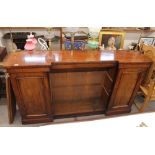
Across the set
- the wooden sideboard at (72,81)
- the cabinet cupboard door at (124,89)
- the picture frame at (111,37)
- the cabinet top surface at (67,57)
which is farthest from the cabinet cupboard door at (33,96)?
the picture frame at (111,37)

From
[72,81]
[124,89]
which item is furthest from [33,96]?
[124,89]

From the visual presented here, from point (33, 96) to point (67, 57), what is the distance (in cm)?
54

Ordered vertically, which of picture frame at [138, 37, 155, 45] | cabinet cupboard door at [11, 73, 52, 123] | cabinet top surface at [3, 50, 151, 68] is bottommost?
cabinet cupboard door at [11, 73, 52, 123]

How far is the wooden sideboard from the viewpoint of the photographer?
1.46m

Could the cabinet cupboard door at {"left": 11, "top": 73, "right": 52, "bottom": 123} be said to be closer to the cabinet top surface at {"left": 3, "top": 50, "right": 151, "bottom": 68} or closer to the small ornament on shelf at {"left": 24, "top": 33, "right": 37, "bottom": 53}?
the cabinet top surface at {"left": 3, "top": 50, "right": 151, "bottom": 68}

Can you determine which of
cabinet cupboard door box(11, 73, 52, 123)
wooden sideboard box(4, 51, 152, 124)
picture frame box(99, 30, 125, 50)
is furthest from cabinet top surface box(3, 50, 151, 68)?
picture frame box(99, 30, 125, 50)

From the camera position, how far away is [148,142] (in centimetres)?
28

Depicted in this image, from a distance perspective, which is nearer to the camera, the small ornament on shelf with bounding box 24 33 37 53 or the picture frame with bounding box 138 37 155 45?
the small ornament on shelf with bounding box 24 33 37 53

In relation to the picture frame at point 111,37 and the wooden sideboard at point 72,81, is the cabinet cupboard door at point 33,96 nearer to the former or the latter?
the wooden sideboard at point 72,81

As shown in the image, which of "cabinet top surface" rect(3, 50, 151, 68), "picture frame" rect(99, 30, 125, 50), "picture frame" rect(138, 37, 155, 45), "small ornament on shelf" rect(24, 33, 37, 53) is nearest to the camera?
"cabinet top surface" rect(3, 50, 151, 68)

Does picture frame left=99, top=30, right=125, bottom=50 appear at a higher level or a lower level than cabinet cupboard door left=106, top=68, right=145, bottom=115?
higher

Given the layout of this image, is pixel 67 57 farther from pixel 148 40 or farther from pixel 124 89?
pixel 148 40

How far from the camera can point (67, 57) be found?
1.60 m
